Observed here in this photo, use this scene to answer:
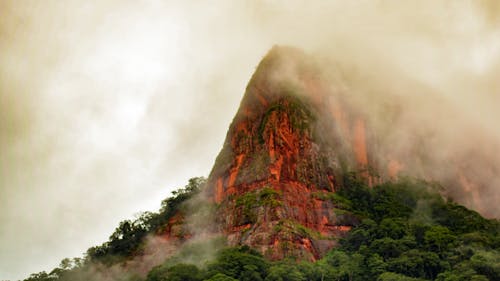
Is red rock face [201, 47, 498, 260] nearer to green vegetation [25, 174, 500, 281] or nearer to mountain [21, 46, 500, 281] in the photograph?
mountain [21, 46, 500, 281]

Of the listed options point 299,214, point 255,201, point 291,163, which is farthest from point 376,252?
point 291,163

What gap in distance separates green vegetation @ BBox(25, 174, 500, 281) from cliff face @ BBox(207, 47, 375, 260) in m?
1.46

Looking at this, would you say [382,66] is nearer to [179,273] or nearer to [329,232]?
[329,232]

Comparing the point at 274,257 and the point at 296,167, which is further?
the point at 296,167

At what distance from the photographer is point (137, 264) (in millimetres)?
87875

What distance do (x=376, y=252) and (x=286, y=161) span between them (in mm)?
19149

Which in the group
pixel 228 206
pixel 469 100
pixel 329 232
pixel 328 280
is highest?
pixel 469 100

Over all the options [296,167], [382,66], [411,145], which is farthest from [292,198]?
[382,66]

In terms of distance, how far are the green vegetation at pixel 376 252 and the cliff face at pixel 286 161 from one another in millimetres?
1460

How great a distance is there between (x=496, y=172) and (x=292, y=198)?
48.1 m

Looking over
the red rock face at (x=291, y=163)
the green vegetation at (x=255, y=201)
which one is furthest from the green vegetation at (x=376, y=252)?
the red rock face at (x=291, y=163)

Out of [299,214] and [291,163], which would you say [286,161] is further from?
[299,214]

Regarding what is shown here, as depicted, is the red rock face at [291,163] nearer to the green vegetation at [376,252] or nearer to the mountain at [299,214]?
the mountain at [299,214]

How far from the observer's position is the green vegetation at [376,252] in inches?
2714
